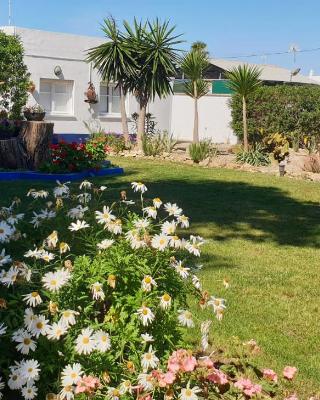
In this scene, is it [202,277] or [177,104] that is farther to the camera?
[177,104]

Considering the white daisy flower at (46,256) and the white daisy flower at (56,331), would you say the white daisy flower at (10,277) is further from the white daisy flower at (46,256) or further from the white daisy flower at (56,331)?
the white daisy flower at (56,331)

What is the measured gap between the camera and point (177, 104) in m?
28.5

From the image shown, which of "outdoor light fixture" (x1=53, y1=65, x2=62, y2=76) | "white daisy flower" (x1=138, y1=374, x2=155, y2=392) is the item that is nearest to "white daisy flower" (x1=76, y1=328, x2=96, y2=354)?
"white daisy flower" (x1=138, y1=374, x2=155, y2=392)

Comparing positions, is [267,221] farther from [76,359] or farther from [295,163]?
[295,163]

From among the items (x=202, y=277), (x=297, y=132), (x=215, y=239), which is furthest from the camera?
(x=297, y=132)

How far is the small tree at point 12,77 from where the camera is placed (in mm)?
18797

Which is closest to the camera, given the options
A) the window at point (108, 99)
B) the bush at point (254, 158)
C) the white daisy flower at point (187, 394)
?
the white daisy flower at point (187, 394)

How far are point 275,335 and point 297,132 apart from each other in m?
16.9

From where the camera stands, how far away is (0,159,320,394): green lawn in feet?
14.1

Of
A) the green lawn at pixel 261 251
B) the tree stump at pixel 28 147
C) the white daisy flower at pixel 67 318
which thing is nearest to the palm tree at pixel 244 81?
the green lawn at pixel 261 251

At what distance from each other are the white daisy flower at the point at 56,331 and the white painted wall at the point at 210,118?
24.0 metres

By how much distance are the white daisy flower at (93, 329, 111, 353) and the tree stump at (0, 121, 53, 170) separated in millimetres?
10312

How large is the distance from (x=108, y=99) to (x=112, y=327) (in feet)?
68.0

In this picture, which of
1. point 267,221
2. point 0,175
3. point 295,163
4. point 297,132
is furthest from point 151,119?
point 267,221
